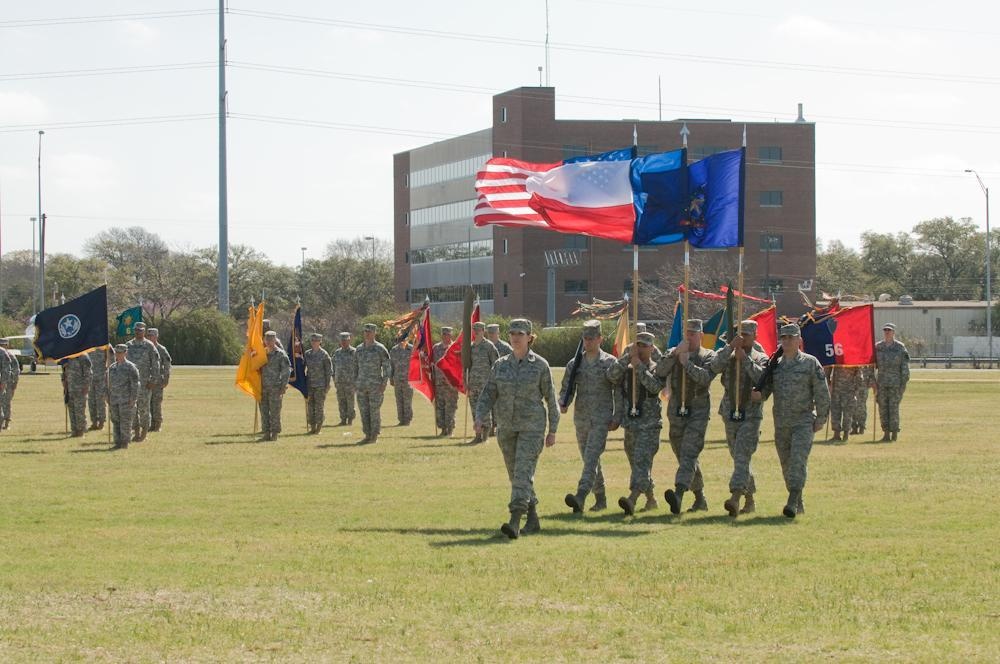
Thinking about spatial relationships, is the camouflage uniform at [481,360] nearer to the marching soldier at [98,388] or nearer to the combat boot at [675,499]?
the marching soldier at [98,388]

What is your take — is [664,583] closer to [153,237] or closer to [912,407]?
[912,407]

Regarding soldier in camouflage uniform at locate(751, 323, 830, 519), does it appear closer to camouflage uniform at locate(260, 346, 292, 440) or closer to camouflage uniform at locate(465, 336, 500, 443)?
camouflage uniform at locate(465, 336, 500, 443)

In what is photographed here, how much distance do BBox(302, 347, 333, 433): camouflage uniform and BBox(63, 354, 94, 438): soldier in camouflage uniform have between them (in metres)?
4.44

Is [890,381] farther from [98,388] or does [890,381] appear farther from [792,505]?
[98,388]

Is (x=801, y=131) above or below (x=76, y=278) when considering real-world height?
above

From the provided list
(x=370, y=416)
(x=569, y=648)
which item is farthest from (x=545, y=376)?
(x=370, y=416)

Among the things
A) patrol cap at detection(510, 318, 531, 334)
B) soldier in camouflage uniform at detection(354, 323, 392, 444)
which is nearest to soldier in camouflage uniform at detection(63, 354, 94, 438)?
soldier in camouflage uniform at detection(354, 323, 392, 444)

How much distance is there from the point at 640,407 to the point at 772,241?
306 ft

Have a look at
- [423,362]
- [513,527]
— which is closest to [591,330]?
[513,527]

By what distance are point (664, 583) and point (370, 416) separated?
15.7 m

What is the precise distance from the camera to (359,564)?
12.3m

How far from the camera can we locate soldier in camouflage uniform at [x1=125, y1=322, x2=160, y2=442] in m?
26.3

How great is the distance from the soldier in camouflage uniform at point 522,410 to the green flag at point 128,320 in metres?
19.2

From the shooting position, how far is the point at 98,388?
29.3 m
